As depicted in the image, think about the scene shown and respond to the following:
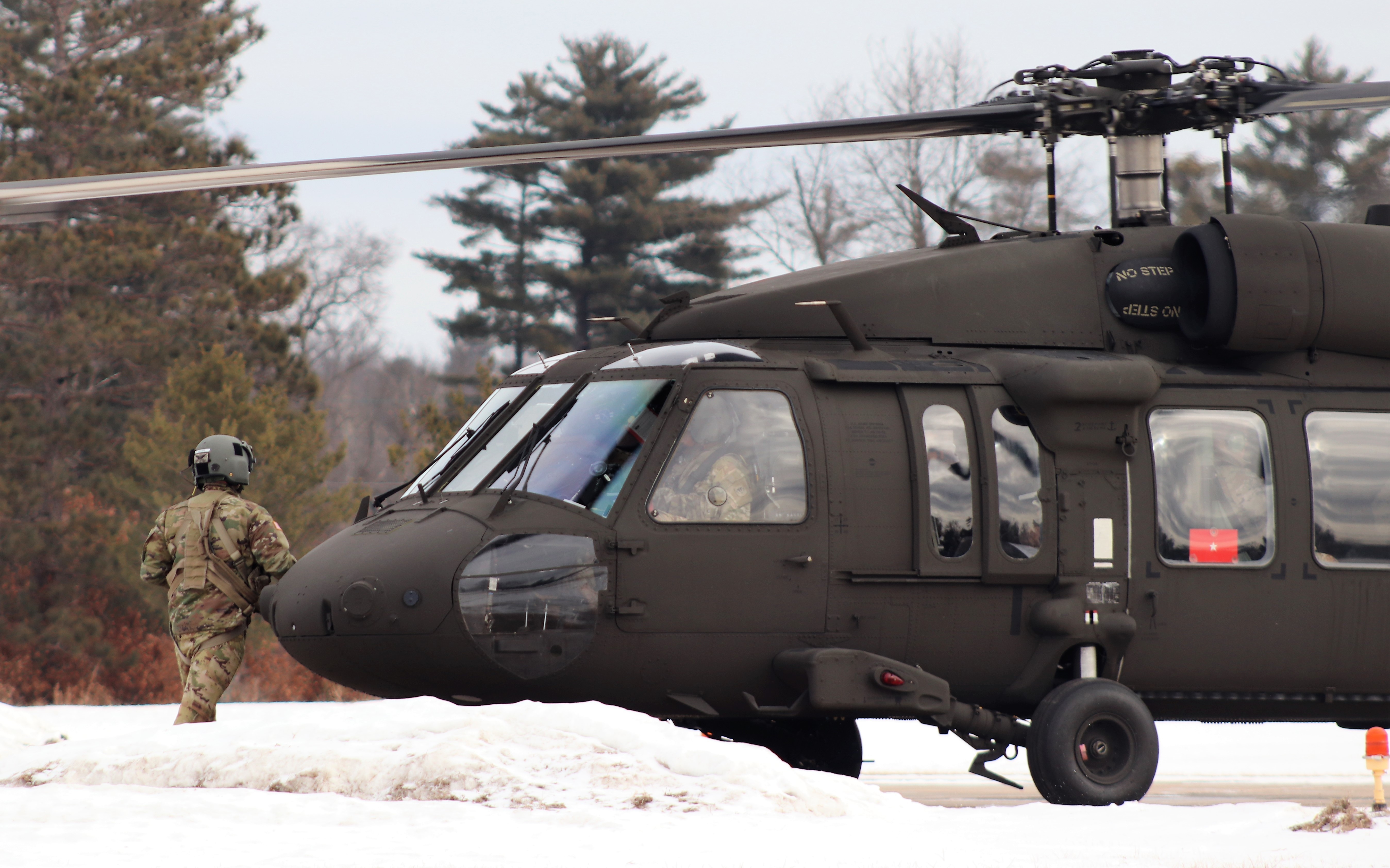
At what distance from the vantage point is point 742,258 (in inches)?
1420

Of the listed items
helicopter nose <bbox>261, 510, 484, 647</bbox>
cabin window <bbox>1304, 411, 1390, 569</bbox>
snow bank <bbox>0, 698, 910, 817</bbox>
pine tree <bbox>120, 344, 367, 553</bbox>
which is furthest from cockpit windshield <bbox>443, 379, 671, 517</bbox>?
pine tree <bbox>120, 344, 367, 553</bbox>

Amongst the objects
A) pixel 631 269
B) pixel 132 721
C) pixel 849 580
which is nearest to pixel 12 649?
pixel 132 721

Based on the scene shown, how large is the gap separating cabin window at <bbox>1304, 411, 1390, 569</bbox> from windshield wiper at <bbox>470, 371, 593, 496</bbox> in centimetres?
402

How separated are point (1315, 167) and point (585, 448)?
78.7 feet

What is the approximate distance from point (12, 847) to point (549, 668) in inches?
112

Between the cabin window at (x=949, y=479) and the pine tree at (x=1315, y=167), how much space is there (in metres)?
18.7

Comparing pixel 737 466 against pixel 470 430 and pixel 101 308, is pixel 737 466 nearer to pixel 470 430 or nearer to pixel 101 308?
pixel 470 430

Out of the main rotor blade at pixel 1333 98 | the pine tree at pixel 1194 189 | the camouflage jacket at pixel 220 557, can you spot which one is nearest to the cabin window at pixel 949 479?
the main rotor blade at pixel 1333 98

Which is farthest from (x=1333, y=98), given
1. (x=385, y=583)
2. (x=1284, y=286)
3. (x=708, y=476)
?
(x=385, y=583)

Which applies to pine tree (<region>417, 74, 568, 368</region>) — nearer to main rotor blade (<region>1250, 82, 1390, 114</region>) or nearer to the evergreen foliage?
the evergreen foliage

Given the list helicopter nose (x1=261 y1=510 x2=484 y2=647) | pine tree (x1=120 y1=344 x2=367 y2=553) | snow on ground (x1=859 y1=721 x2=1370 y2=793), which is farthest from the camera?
pine tree (x1=120 y1=344 x2=367 y2=553)

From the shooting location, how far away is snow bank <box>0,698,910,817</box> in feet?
21.6

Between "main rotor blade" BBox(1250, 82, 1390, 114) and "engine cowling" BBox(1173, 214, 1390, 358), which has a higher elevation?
"main rotor blade" BBox(1250, 82, 1390, 114)

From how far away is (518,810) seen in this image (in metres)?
6.36
